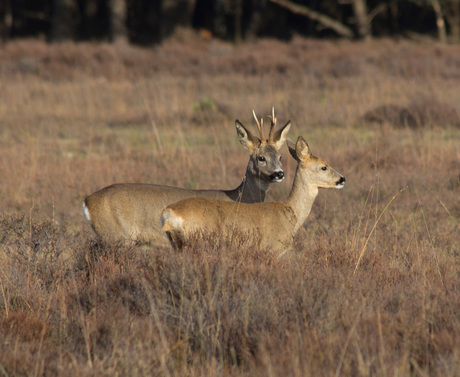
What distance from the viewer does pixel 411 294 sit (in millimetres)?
4844

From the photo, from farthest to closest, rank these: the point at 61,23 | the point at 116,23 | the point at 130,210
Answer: the point at 61,23 → the point at 116,23 → the point at 130,210

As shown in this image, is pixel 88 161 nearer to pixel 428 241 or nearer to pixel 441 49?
pixel 428 241

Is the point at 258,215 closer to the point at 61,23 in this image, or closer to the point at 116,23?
the point at 116,23

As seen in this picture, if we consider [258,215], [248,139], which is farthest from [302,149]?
[248,139]

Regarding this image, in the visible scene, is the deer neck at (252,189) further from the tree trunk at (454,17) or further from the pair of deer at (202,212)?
the tree trunk at (454,17)

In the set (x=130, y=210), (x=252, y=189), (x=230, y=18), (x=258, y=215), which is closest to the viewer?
(x=258, y=215)

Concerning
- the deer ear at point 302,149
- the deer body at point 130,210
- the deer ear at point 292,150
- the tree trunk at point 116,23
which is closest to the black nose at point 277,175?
the deer ear at point 292,150

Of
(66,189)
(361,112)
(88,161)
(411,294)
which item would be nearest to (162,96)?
(361,112)

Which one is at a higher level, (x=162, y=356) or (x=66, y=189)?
(x=162, y=356)

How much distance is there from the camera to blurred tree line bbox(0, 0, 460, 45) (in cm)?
2808

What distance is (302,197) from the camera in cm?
661

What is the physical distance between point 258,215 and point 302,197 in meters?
0.61

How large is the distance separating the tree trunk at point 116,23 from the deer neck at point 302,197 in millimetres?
22381

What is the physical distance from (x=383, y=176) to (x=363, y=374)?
5.77 m
